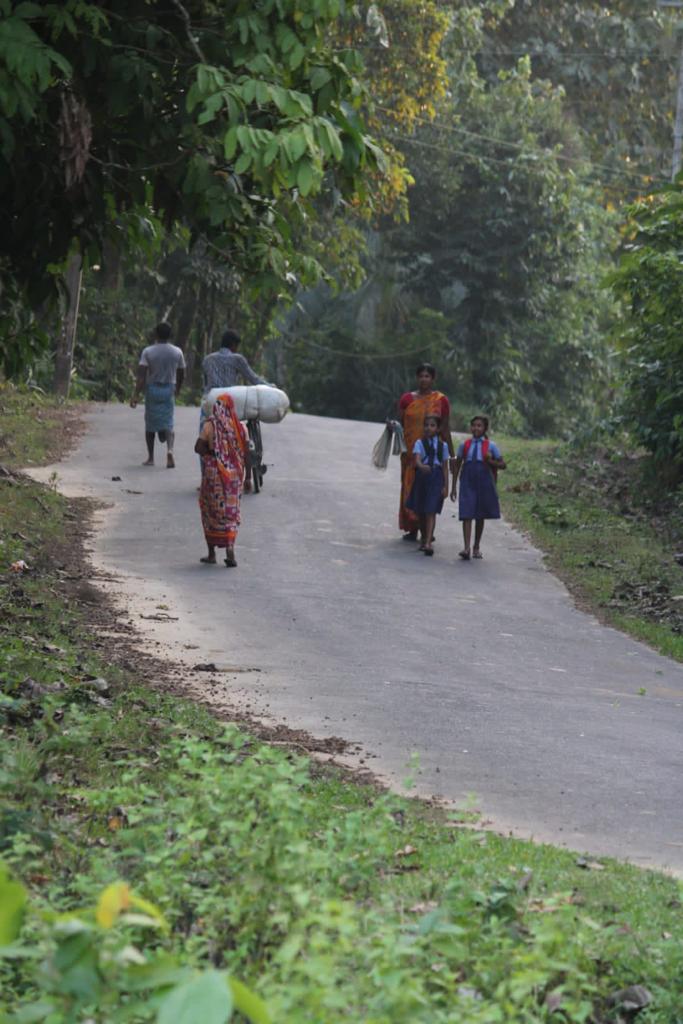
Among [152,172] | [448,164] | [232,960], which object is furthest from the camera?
[448,164]

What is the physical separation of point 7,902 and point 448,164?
122 feet

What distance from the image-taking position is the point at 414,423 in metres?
17.0

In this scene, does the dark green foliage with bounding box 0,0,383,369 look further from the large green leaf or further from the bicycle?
the bicycle

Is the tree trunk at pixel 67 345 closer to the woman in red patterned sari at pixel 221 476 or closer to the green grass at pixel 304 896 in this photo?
the woman in red patterned sari at pixel 221 476

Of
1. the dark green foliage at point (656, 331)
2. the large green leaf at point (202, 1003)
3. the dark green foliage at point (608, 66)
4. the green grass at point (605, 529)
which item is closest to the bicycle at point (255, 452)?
the green grass at point (605, 529)

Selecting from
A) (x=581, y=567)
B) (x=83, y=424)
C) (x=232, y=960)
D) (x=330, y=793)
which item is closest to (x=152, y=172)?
(x=330, y=793)

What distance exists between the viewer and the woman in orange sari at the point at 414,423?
16.8 metres

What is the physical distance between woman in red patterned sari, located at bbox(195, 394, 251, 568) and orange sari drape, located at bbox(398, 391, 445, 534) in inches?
103

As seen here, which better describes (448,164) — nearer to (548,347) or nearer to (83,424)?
(548,347)

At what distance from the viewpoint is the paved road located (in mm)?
8094

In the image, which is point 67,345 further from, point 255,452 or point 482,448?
point 482,448

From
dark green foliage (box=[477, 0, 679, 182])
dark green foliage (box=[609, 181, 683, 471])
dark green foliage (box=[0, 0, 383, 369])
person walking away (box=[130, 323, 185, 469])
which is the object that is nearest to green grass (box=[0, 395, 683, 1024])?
dark green foliage (box=[0, 0, 383, 369])

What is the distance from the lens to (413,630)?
41.2ft

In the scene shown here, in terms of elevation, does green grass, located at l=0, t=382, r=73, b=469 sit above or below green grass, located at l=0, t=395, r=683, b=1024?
above
